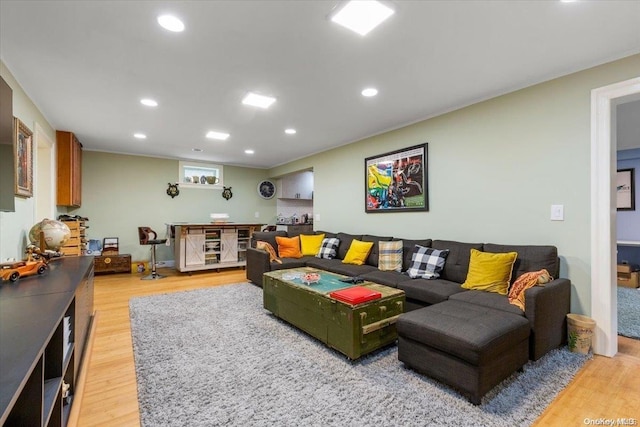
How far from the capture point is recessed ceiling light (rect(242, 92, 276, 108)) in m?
3.16

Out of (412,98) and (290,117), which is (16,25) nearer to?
(290,117)

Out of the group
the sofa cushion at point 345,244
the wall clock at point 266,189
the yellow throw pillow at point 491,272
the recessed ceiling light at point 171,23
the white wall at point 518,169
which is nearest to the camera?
the recessed ceiling light at point 171,23

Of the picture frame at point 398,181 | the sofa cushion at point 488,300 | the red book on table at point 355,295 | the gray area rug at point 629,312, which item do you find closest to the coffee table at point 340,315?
the red book on table at point 355,295

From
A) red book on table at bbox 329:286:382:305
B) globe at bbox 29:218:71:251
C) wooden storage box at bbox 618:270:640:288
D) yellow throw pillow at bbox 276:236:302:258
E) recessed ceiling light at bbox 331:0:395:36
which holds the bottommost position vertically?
wooden storage box at bbox 618:270:640:288

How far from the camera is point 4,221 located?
241 cm

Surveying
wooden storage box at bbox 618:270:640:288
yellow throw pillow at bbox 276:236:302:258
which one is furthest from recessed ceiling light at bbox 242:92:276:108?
wooden storage box at bbox 618:270:640:288

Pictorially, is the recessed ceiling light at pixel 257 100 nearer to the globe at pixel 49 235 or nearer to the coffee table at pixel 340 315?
Answer: the coffee table at pixel 340 315

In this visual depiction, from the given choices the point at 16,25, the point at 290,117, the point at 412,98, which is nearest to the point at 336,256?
the point at 290,117

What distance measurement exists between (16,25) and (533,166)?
14.1 feet

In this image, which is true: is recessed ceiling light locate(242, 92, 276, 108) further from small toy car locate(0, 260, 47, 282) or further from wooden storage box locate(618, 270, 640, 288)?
wooden storage box locate(618, 270, 640, 288)

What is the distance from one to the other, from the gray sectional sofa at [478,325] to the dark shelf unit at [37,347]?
190cm

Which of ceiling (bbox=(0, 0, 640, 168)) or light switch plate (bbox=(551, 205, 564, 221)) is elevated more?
ceiling (bbox=(0, 0, 640, 168))

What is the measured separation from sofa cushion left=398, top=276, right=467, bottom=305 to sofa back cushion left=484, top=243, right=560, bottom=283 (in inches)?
21.3

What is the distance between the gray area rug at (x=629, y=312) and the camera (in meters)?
2.81
